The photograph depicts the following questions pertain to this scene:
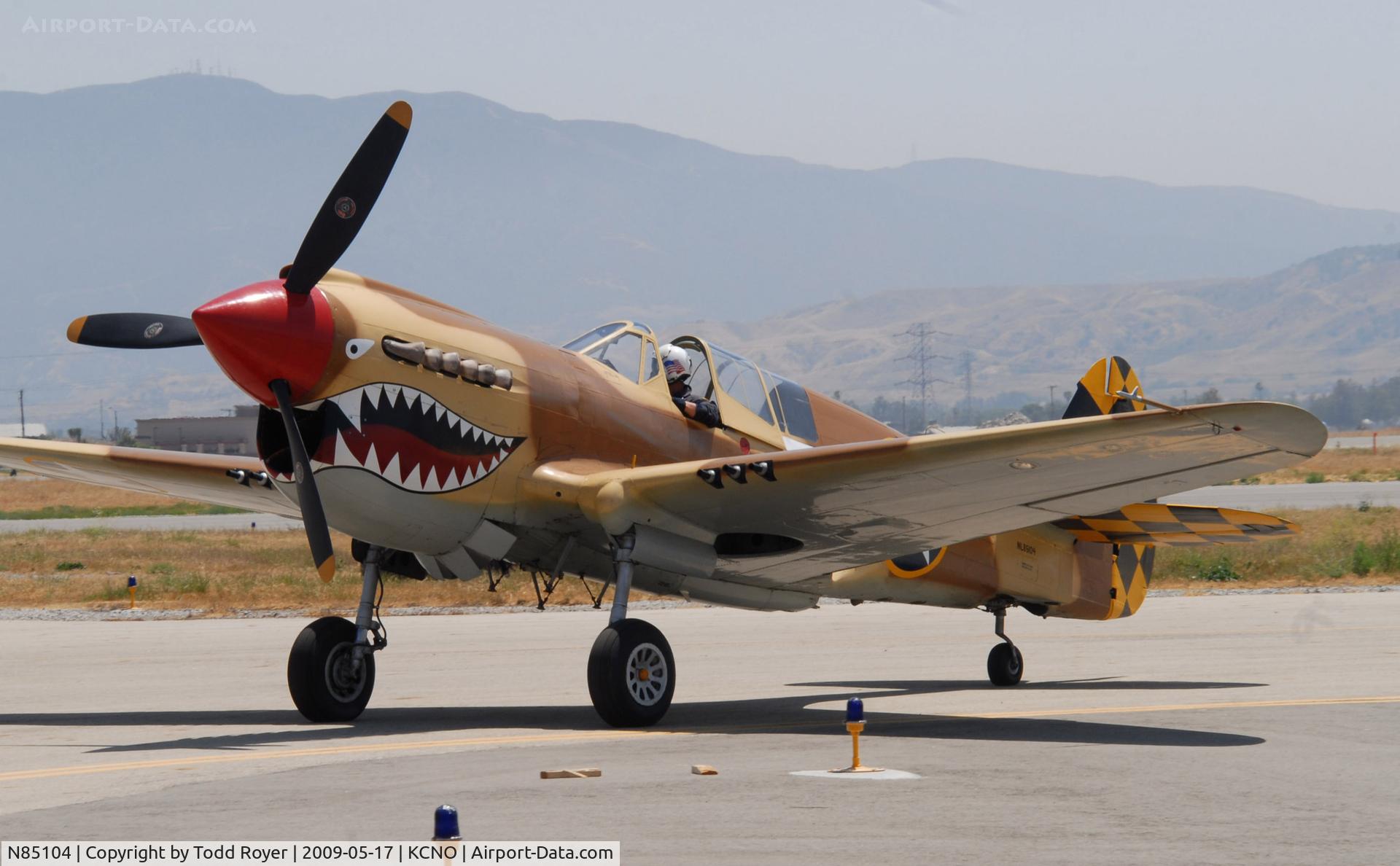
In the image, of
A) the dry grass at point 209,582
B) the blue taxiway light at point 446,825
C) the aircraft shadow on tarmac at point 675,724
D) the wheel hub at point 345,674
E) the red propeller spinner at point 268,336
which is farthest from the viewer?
the dry grass at point 209,582

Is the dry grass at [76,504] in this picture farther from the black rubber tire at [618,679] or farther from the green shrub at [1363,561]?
the black rubber tire at [618,679]

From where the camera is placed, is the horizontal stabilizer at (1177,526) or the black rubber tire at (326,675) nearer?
the black rubber tire at (326,675)

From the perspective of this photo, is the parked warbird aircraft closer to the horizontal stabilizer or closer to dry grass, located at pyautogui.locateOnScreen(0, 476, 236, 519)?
the horizontal stabilizer

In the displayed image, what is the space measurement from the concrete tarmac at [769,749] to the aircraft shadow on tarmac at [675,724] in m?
0.06

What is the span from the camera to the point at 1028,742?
10594 millimetres

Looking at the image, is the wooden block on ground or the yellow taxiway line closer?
the wooden block on ground

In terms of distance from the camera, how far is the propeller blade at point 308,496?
35.4 feet

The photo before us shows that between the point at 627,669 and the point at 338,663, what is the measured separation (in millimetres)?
2731

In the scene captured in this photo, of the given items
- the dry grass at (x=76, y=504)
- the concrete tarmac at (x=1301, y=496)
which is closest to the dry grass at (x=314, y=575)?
the concrete tarmac at (x=1301, y=496)

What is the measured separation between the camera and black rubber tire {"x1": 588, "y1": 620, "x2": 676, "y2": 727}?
453 inches

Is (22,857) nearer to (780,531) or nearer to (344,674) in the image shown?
(344,674)

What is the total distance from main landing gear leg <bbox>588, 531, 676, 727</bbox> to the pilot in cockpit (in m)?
1.79

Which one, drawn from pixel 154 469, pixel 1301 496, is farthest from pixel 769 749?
pixel 1301 496

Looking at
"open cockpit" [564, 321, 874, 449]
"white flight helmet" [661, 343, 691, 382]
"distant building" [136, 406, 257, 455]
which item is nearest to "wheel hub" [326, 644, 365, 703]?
"open cockpit" [564, 321, 874, 449]
